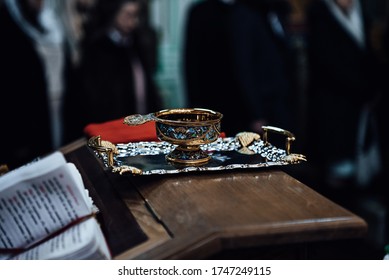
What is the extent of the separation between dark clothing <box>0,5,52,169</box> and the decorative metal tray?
5.98 feet

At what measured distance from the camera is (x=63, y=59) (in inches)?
128

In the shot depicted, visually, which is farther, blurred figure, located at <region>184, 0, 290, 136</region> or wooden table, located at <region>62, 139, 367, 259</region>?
blurred figure, located at <region>184, 0, 290, 136</region>

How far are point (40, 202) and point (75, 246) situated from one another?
0.34 feet

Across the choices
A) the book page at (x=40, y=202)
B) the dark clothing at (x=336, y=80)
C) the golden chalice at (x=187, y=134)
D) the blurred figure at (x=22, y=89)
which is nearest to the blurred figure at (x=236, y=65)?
the dark clothing at (x=336, y=80)

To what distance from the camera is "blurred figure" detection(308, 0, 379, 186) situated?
9.80ft

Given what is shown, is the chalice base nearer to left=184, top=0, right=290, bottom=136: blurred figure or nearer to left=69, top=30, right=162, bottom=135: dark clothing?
left=184, top=0, right=290, bottom=136: blurred figure

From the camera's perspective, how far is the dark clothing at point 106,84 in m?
2.98

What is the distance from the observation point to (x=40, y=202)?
829mm

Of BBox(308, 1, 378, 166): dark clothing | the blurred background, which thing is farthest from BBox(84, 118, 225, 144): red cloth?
BBox(308, 1, 378, 166): dark clothing

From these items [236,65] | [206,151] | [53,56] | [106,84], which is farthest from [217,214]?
[53,56]

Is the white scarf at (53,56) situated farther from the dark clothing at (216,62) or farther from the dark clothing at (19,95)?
the dark clothing at (216,62)

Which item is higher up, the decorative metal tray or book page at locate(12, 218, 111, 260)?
the decorative metal tray

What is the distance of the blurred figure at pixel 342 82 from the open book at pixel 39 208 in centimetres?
237

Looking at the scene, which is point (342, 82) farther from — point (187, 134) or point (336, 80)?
point (187, 134)
